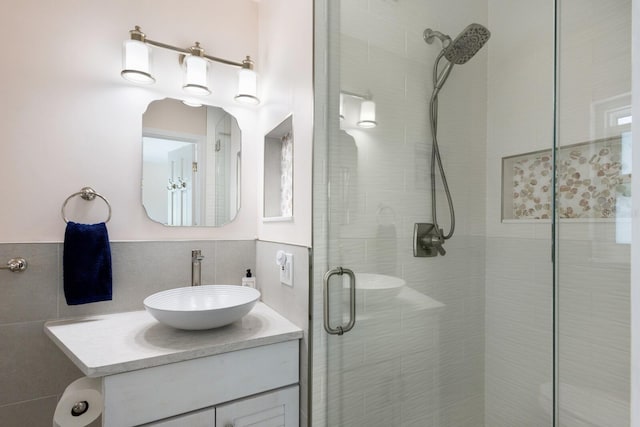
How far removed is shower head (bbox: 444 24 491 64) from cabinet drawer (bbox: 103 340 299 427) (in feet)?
3.98

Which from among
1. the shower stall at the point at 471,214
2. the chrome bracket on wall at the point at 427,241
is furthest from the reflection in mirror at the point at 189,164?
the chrome bracket on wall at the point at 427,241

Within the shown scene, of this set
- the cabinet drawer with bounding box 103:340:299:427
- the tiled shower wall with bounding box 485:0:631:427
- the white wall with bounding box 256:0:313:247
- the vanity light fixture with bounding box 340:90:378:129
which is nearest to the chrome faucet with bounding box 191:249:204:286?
the white wall with bounding box 256:0:313:247

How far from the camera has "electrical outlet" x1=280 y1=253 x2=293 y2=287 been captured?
4.58 ft

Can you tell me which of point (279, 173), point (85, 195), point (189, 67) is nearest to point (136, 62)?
point (189, 67)

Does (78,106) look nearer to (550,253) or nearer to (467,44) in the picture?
(467,44)

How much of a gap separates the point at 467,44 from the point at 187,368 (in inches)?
56.3

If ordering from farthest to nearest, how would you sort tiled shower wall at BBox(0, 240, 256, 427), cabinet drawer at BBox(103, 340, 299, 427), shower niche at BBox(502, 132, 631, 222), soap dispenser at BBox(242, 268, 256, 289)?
soap dispenser at BBox(242, 268, 256, 289) < tiled shower wall at BBox(0, 240, 256, 427) < cabinet drawer at BBox(103, 340, 299, 427) < shower niche at BBox(502, 132, 631, 222)

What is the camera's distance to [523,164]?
936 mm

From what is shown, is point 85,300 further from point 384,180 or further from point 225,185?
point 384,180

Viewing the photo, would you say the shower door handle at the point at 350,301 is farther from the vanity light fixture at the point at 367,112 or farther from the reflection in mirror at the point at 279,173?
the vanity light fixture at the point at 367,112

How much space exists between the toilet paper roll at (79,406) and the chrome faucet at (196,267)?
2.18 ft

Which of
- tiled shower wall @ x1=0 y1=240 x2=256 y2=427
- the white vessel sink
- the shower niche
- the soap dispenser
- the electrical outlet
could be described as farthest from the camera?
the soap dispenser

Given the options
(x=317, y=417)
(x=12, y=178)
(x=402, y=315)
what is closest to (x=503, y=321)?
(x=402, y=315)

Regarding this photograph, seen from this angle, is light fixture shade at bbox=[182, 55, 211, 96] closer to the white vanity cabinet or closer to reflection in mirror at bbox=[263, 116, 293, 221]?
reflection in mirror at bbox=[263, 116, 293, 221]
